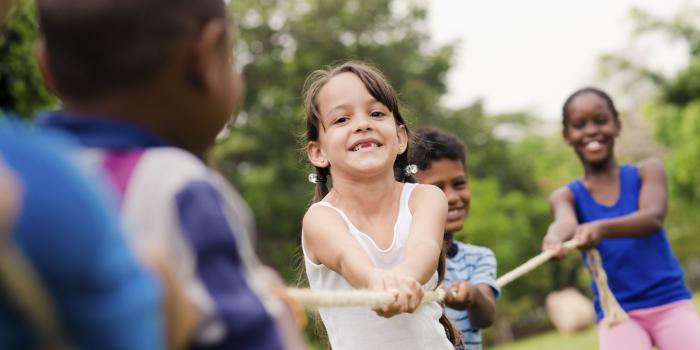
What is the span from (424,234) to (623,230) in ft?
6.76

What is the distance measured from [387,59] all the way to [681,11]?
13.8 metres

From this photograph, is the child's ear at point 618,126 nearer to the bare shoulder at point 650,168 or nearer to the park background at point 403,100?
the bare shoulder at point 650,168

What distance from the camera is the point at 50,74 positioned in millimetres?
1397

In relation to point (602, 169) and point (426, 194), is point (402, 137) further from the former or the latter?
point (602, 169)

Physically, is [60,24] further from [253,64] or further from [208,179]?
[253,64]

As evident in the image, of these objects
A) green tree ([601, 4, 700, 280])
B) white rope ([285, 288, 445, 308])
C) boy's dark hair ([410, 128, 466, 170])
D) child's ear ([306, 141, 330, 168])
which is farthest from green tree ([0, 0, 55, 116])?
green tree ([601, 4, 700, 280])

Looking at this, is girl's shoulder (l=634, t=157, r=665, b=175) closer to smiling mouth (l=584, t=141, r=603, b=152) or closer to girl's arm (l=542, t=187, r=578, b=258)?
smiling mouth (l=584, t=141, r=603, b=152)

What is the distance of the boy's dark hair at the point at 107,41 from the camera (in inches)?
49.5

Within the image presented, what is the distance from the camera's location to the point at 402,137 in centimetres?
347

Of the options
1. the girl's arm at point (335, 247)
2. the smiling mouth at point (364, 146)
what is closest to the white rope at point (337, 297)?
the girl's arm at point (335, 247)

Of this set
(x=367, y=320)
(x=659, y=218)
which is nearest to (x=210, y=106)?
(x=367, y=320)

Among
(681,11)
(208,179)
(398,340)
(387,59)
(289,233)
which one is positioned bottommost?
(398,340)

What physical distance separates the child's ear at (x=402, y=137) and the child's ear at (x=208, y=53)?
2055 mm

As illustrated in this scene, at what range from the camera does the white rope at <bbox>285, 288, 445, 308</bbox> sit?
5.81ft
